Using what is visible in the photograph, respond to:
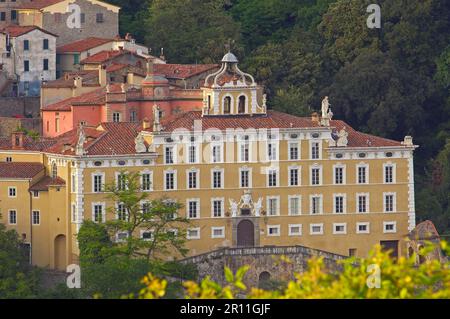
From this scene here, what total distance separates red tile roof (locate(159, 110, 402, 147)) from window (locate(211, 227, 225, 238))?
10.8 feet

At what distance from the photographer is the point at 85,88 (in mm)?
104875

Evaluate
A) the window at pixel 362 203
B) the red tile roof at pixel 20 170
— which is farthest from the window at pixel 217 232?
the red tile roof at pixel 20 170

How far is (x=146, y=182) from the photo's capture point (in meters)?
92.9

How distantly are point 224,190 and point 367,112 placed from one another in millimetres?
16684

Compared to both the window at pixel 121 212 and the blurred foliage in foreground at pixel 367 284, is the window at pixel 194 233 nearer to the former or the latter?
the window at pixel 121 212

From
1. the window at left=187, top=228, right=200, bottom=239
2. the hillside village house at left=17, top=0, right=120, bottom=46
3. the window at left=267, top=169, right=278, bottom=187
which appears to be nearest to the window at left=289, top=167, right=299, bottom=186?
the window at left=267, top=169, right=278, bottom=187

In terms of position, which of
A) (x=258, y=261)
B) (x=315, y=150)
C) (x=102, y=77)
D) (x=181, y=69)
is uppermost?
(x=181, y=69)

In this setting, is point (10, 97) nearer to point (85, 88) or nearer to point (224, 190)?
point (85, 88)

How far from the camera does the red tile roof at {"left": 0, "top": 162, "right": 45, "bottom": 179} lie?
309 ft

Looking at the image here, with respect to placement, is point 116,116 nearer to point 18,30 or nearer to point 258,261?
point 258,261

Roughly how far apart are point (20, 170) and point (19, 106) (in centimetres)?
1467

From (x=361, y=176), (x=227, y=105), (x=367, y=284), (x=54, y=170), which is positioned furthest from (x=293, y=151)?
(x=367, y=284)
